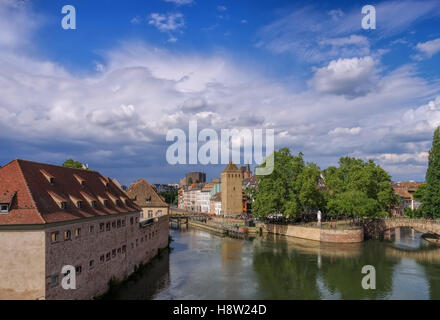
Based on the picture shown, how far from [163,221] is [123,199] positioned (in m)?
14.0

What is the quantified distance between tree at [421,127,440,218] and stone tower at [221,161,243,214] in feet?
167

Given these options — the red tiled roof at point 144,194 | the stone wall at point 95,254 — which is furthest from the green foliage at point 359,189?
the stone wall at point 95,254

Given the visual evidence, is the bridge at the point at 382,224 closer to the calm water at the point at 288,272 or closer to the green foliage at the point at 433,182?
the green foliage at the point at 433,182

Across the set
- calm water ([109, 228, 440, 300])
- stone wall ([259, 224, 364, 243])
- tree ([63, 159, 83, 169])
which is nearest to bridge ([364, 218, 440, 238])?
calm water ([109, 228, 440, 300])

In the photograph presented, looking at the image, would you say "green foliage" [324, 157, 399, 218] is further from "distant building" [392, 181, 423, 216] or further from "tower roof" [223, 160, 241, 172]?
"tower roof" [223, 160, 241, 172]

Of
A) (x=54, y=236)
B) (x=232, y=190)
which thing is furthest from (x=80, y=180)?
(x=232, y=190)

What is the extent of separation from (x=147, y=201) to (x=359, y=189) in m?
36.8

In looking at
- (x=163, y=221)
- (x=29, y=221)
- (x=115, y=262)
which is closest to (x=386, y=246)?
(x=163, y=221)

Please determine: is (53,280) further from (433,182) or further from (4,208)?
(433,182)

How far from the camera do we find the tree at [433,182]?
2084 inches

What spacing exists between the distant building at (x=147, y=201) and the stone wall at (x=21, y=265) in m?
29.4

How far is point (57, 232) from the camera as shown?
1927 centimetres

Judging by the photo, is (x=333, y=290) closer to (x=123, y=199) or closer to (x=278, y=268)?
(x=278, y=268)

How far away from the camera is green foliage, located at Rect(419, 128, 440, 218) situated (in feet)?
174
